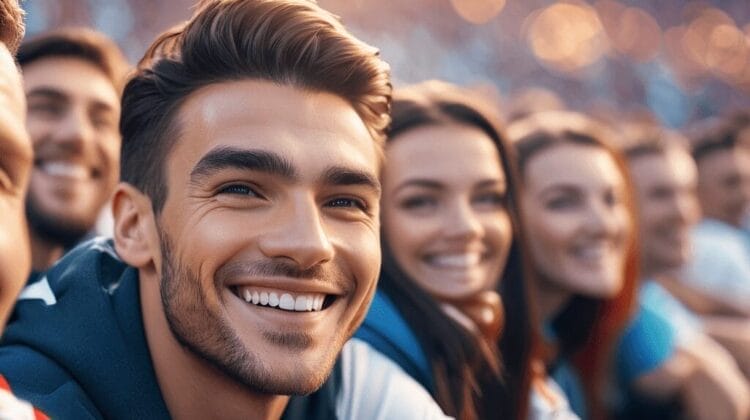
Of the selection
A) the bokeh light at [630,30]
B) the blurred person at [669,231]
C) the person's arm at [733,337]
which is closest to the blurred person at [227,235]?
the blurred person at [669,231]

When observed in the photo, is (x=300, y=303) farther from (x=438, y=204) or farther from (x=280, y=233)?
(x=438, y=204)

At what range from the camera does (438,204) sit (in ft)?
8.10

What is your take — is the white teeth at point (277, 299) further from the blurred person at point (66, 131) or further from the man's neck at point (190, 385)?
the blurred person at point (66, 131)

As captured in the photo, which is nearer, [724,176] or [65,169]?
[65,169]

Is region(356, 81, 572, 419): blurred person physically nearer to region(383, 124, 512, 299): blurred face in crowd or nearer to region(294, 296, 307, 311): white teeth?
region(383, 124, 512, 299): blurred face in crowd

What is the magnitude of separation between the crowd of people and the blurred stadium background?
12691 mm

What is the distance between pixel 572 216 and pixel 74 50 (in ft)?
5.81

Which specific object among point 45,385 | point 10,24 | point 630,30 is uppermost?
point 630,30

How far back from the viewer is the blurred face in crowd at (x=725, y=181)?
638cm

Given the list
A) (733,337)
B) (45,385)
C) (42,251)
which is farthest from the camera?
(733,337)

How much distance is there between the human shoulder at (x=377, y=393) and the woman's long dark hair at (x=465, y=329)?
0.24 meters

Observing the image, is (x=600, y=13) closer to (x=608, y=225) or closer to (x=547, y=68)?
(x=547, y=68)

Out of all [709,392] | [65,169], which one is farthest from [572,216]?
[65,169]

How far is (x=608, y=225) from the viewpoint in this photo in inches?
131
